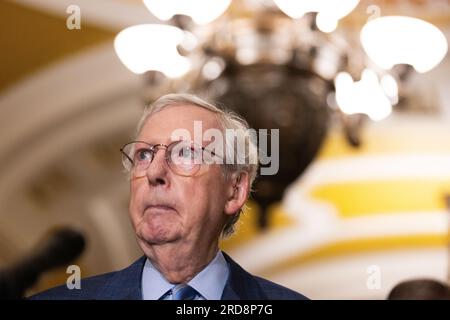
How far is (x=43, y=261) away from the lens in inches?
107

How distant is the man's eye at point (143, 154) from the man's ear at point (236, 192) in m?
0.19

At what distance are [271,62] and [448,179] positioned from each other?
154 centimetres

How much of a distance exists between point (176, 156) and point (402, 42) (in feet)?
7.57

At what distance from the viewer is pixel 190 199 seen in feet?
6.53

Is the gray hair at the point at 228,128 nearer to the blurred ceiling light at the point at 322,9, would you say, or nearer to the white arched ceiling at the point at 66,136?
the blurred ceiling light at the point at 322,9

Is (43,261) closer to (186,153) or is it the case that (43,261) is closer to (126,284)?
(126,284)

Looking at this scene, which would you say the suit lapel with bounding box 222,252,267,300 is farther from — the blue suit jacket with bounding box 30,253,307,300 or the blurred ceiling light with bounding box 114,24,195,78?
the blurred ceiling light with bounding box 114,24,195,78

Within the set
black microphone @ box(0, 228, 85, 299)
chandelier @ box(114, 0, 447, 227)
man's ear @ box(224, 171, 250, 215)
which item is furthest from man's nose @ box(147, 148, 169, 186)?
chandelier @ box(114, 0, 447, 227)

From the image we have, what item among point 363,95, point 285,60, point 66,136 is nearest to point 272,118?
point 285,60

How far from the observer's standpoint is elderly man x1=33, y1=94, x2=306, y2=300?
1.96 m

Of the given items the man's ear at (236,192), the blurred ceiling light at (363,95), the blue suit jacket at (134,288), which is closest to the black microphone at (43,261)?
the blue suit jacket at (134,288)

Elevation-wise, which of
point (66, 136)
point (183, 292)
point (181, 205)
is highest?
point (66, 136)
